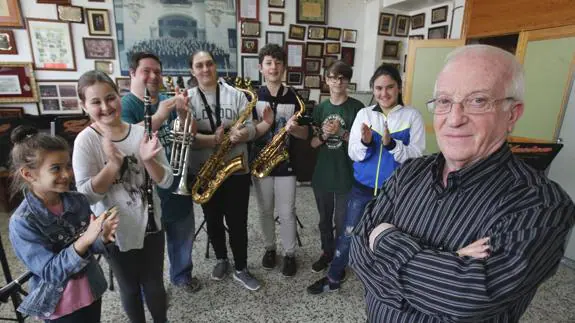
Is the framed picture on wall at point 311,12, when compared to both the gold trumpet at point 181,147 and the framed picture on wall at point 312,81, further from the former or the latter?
the gold trumpet at point 181,147

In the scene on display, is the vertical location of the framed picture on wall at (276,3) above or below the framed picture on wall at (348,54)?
above

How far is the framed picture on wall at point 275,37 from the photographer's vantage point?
460 cm

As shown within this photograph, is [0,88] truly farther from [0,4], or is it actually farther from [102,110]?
[102,110]

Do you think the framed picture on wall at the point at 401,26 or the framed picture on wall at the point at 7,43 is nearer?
the framed picture on wall at the point at 7,43

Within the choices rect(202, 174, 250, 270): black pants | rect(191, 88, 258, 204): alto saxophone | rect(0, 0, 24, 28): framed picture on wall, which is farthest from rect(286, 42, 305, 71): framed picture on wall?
rect(0, 0, 24, 28): framed picture on wall

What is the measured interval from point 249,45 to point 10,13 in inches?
113

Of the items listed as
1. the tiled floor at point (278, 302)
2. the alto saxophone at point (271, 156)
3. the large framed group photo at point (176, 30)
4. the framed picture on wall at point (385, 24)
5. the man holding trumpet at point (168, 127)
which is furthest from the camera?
the framed picture on wall at point (385, 24)

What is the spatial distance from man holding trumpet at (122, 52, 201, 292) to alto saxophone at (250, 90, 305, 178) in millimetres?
527

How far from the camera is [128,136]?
4.78 feet

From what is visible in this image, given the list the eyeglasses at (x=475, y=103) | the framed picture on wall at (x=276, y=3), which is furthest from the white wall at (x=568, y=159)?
the framed picture on wall at (x=276, y=3)

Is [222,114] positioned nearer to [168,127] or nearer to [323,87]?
[168,127]

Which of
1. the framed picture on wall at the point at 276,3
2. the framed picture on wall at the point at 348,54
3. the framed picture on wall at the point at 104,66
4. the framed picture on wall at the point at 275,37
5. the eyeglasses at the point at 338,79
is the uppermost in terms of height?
the framed picture on wall at the point at 276,3

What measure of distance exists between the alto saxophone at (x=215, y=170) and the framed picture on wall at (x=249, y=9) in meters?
2.98

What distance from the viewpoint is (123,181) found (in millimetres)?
1435
